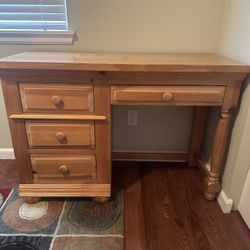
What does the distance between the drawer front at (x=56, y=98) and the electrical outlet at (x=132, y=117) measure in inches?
22.2

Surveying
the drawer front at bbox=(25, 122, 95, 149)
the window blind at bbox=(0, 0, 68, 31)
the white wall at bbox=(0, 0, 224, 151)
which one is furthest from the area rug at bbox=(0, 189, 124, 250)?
the window blind at bbox=(0, 0, 68, 31)

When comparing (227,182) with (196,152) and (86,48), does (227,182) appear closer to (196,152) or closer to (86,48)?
(196,152)

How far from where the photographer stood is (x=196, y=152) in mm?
1668

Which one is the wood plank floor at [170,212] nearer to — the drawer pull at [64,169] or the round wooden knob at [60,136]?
the drawer pull at [64,169]

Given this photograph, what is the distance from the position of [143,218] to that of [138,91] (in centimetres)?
69

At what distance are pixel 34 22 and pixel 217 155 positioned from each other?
4.51 feet

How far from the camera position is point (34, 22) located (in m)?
1.45

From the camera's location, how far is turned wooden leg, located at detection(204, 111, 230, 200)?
117 cm

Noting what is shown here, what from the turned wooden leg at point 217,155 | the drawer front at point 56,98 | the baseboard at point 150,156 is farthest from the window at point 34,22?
the turned wooden leg at point 217,155

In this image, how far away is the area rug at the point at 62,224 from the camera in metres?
1.08

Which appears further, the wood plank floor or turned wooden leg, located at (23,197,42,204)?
turned wooden leg, located at (23,197,42,204)

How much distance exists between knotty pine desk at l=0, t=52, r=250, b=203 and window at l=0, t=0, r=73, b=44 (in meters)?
0.36

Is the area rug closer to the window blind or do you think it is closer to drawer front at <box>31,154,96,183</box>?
drawer front at <box>31,154,96,183</box>

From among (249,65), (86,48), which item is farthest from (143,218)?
(86,48)
